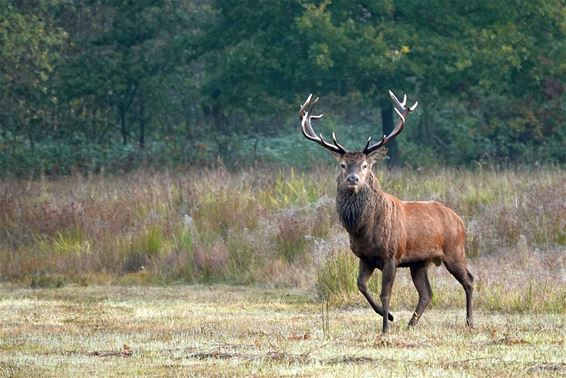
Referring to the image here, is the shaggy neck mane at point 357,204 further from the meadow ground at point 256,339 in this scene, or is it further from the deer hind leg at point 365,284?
the meadow ground at point 256,339

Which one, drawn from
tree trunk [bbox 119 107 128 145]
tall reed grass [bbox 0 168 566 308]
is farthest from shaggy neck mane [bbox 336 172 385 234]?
tree trunk [bbox 119 107 128 145]

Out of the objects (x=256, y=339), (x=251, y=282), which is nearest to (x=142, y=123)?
(x=251, y=282)

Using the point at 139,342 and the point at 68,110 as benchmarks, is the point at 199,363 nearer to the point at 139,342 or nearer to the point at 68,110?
the point at 139,342

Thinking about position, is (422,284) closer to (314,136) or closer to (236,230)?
(314,136)

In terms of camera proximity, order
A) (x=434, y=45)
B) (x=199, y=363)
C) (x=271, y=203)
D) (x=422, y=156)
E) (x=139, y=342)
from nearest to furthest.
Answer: (x=199, y=363) → (x=139, y=342) → (x=271, y=203) → (x=434, y=45) → (x=422, y=156)

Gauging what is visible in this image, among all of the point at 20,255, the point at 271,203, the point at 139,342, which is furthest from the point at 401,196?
the point at 139,342

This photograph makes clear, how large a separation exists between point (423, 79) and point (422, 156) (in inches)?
124

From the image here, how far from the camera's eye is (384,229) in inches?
574

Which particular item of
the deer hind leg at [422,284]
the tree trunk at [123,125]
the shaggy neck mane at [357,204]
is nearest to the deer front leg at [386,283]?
the shaggy neck mane at [357,204]

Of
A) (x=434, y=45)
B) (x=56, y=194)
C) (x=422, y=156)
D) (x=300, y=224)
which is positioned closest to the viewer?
(x=300, y=224)

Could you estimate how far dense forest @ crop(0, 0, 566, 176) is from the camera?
35156 mm

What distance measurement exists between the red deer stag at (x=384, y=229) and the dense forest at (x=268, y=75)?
18891mm

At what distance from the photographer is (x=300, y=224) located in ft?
71.1

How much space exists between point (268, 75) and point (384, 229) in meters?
22.4
